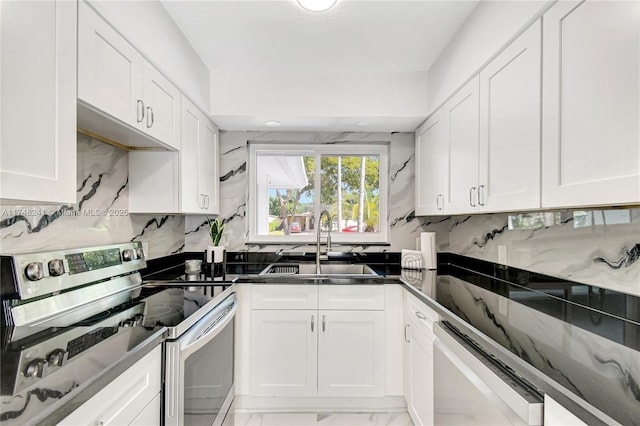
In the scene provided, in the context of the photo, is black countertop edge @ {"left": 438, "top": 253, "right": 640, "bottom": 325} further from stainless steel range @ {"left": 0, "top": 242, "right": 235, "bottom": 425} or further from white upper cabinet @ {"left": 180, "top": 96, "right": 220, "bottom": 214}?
white upper cabinet @ {"left": 180, "top": 96, "right": 220, "bottom": 214}

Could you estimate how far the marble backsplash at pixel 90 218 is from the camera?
1270 mm

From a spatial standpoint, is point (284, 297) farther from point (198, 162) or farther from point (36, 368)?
point (36, 368)

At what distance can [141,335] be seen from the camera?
110 cm

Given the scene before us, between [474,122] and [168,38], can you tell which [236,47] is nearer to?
[168,38]

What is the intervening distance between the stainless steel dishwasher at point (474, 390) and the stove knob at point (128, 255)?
1.63 metres

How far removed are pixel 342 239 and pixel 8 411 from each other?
238cm

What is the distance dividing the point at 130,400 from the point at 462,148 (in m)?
1.86

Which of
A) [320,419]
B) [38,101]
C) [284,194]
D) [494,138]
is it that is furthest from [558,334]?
[284,194]

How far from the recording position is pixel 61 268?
1353mm

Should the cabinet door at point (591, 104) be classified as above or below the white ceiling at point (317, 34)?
below

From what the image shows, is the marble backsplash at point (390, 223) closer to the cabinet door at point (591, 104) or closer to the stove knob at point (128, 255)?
the stove knob at point (128, 255)

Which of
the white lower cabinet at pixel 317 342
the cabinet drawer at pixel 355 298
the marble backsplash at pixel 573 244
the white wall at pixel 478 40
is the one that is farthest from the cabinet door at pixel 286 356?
the white wall at pixel 478 40

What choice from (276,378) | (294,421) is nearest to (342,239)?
(276,378)

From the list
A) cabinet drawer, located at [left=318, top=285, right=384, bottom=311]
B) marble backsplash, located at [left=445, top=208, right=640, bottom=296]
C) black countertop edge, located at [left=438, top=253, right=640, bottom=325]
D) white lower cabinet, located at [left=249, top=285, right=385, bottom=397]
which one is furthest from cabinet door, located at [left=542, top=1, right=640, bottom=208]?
white lower cabinet, located at [left=249, top=285, right=385, bottom=397]
